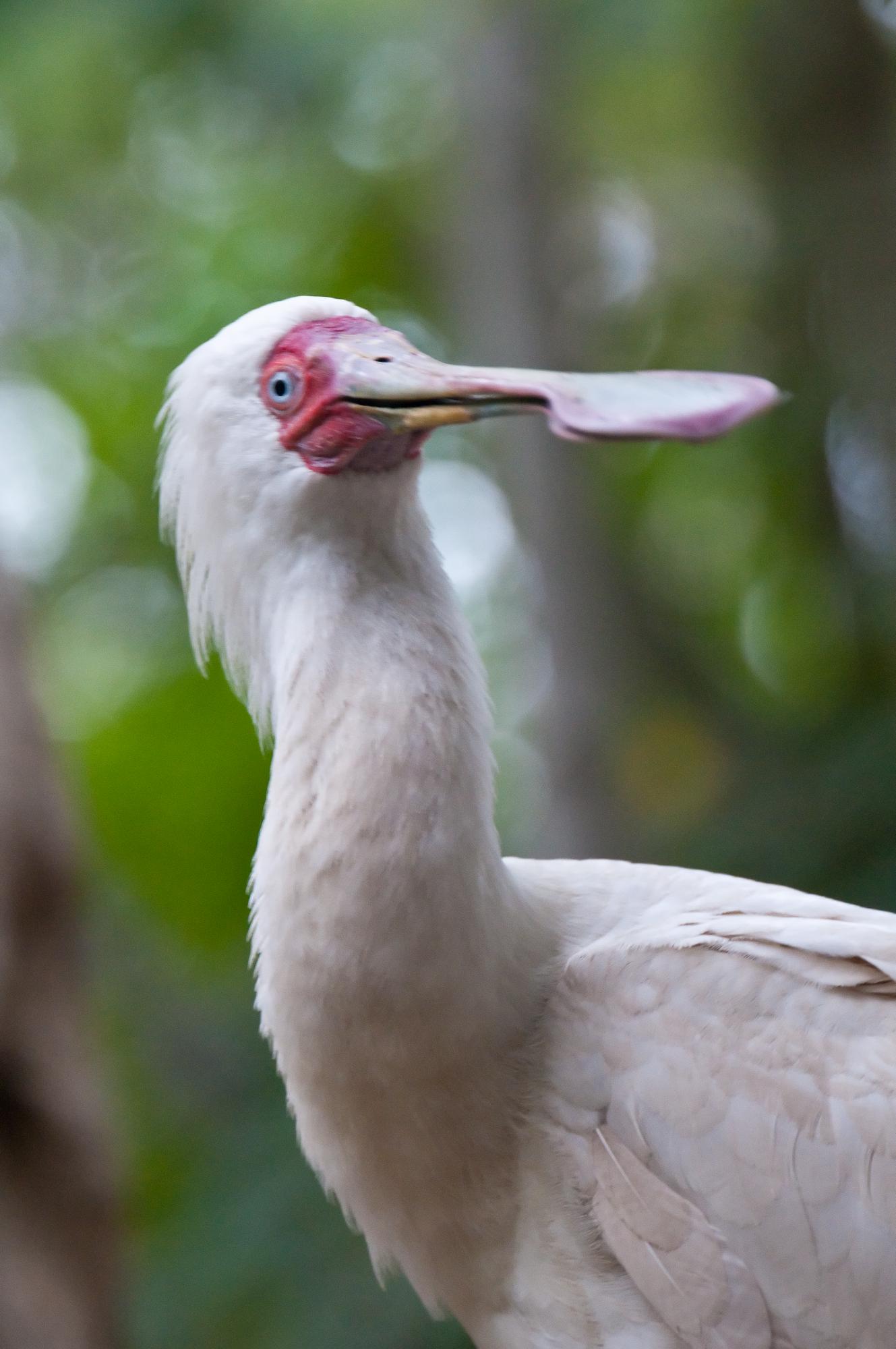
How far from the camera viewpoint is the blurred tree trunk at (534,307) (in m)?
5.66

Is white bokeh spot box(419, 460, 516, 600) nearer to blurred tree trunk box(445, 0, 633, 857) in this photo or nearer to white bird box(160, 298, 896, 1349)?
blurred tree trunk box(445, 0, 633, 857)

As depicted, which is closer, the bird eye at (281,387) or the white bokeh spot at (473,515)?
the bird eye at (281,387)

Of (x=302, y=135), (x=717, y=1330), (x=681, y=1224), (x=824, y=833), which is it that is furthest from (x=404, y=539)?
(x=302, y=135)

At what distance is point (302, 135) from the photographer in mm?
7398

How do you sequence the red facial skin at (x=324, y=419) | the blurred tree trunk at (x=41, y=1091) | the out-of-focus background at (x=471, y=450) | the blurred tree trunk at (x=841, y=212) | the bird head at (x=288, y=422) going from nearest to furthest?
the bird head at (x=288, y=422)
the red facial skin at (x=324, y=419)
the blurred tree trunk at (x=41, y=1091)
the out-of-focus background at (x=471, y=450)
the blurred tree trunk at (x=841, y=212)

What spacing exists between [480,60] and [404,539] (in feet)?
14.8

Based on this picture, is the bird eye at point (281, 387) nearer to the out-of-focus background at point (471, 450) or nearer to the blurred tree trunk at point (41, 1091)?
the blurred tree trunk at point (41, 1091)

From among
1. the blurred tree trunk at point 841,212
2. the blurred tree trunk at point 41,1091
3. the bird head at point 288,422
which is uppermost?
the blurred tree trunk at point 841,212

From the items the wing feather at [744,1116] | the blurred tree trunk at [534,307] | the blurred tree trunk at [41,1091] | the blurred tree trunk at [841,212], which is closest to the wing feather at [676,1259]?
the wing feather at [744,1116]

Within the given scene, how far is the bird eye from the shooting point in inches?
73.0

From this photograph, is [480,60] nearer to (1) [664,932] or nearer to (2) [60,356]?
(2) [60,356]

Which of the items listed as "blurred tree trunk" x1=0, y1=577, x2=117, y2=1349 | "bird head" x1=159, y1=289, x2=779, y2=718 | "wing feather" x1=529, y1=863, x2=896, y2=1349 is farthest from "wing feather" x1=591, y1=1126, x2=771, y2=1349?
"blurred tree trunk" x1=0, y1=577, x2=117, y2=1349

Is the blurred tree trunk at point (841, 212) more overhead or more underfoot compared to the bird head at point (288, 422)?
more overhead

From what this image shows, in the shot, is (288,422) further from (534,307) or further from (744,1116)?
(534,307)
